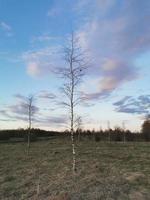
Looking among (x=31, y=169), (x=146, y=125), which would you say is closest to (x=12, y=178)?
(x=31, y=169)

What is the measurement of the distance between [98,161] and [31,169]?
3803 mm

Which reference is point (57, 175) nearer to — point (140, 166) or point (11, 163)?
point (140, 166)

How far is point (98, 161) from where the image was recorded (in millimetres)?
18219

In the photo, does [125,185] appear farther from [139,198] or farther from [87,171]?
[87,171]

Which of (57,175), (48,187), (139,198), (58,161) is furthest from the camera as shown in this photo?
(58,161)

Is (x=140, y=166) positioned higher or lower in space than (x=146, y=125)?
lower

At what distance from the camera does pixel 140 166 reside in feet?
54.0

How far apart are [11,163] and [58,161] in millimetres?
3450

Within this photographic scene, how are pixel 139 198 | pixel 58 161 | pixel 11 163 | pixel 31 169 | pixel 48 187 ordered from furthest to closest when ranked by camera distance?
A: pixel 11 163
pixel 58 161
pixel 31 169
pixel 48 187
pixel 139 198

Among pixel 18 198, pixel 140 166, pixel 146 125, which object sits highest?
pixel 146 125

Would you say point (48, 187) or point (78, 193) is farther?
point (48, 187)

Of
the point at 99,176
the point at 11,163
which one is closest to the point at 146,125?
the point at 11,163

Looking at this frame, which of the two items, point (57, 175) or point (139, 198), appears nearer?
point (139, 198)

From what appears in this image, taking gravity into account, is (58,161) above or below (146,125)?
below
